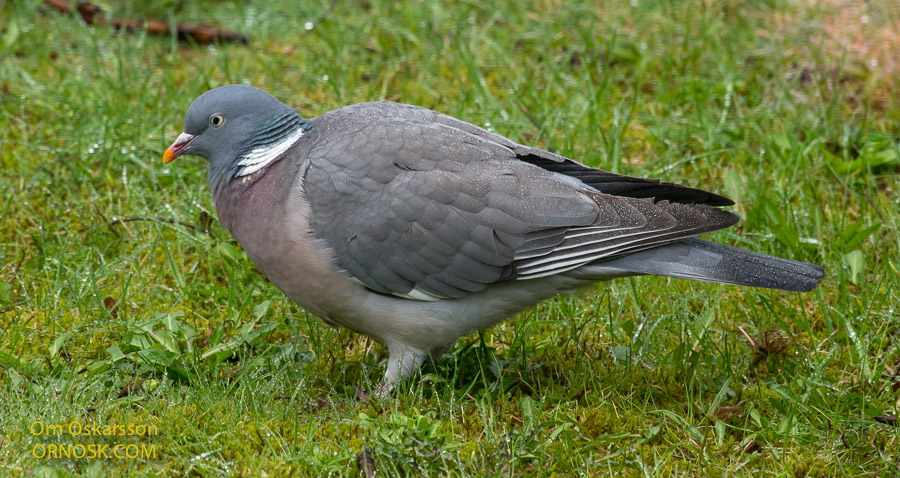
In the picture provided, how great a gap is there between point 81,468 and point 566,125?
3052mm

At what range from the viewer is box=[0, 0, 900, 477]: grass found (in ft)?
11.0

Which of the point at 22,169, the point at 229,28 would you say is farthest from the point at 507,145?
the point at 229,28

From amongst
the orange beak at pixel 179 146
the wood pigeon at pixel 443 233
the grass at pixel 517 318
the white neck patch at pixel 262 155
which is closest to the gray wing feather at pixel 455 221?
the wood pigeon at pixel 443 233

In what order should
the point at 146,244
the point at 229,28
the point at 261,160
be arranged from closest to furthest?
the point at 261,160, the point at 146,244, the point at 229,28

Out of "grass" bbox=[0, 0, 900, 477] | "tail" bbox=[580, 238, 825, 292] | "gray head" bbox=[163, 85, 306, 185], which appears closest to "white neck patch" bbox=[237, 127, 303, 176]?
"gray head" bbox=[163, 85, 306, 185]

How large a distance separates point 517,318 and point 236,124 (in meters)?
1.54

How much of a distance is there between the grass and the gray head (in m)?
0.66

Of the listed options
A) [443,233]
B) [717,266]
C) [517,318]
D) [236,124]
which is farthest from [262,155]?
[717,266]

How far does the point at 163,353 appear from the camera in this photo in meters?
3.75

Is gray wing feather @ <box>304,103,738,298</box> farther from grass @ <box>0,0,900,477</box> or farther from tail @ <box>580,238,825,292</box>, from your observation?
grass @ <box>0,0,900,477</box>

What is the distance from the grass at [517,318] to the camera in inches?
132

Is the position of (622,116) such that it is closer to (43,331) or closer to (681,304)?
(681,304)

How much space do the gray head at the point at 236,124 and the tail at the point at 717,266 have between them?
4.54ft

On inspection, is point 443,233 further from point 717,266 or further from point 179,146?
point 179,146
